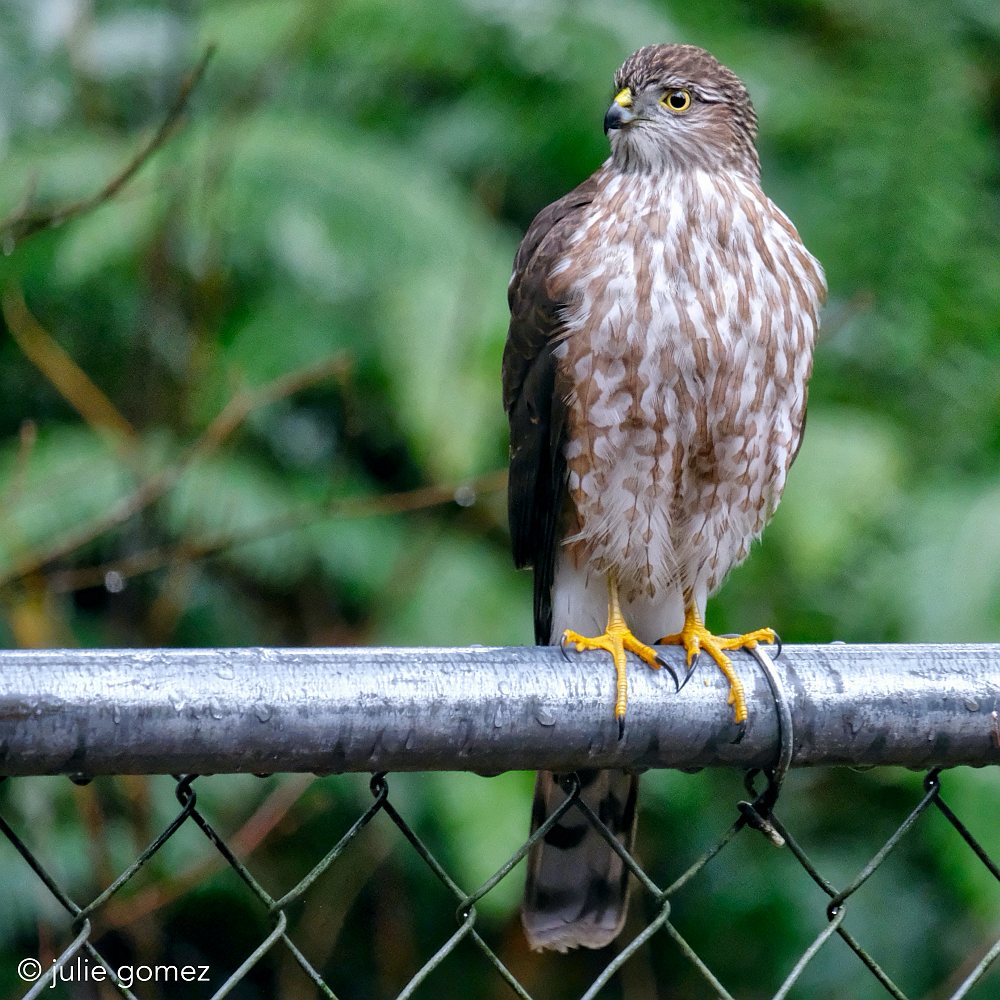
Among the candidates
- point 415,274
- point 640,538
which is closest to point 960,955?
point 640,538

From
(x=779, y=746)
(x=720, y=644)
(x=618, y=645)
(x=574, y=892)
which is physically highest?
(x=779, y=746)

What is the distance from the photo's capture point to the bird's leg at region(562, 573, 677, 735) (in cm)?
132

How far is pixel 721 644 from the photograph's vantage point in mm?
2363

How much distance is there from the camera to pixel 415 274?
4051mm

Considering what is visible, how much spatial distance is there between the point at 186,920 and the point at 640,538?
1.79 m

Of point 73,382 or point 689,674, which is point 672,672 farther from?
point 73,382

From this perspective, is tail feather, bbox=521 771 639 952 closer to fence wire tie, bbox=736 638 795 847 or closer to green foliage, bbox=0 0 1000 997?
fence wire tie, bbox=736 638 795 847

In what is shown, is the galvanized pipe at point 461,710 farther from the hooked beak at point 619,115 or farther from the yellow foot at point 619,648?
the hooked beak at point 619,115

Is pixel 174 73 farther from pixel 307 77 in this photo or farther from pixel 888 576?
pixel 888 576

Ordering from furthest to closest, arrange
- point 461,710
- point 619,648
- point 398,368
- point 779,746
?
1. point 398,368
2. point 619,648
3. point 779,746
4. point 461,710

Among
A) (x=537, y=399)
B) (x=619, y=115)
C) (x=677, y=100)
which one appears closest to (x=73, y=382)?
(x=537, y=399)

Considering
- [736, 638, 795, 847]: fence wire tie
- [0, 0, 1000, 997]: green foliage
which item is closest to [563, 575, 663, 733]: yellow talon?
[736, 638, 795, 847]: fence wire tie

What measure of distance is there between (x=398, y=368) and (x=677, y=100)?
3.92ft

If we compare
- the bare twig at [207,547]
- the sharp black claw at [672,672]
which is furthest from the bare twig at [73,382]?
the sharp black claw at [672,672]
